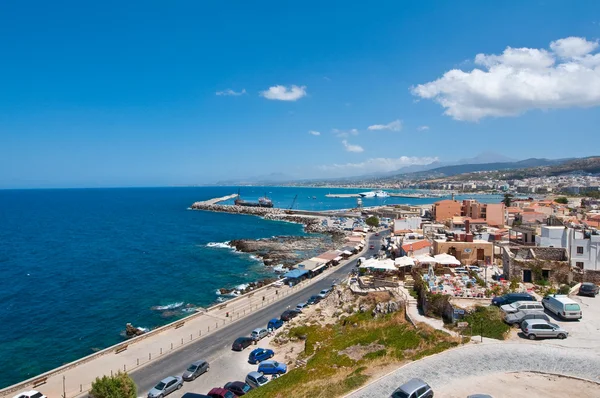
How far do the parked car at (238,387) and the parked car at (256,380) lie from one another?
0.98 ft

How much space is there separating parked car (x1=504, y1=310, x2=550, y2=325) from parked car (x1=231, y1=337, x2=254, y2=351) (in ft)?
46.1

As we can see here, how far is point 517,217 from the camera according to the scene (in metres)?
53.1

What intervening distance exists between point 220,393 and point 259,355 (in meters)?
4.54

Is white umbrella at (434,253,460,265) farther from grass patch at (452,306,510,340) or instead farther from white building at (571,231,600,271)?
grass patch at (452,306,510,340)

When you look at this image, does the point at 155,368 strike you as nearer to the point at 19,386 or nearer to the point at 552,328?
the point at 19,386

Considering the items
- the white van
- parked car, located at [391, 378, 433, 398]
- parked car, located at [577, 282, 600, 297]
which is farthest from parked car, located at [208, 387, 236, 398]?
parked car, located at [577, 282, 600, 297]

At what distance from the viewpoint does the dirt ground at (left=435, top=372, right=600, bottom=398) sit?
35.8 feet

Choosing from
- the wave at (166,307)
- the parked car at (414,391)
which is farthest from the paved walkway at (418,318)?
the wave at (166,307)

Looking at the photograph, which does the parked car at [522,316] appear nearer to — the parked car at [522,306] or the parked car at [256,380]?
the parked car at [522,306]

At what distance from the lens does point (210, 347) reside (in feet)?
74.3

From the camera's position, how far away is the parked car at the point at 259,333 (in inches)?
923

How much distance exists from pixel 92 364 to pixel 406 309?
17.7m

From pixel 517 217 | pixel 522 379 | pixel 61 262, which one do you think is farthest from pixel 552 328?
pixel 61 262

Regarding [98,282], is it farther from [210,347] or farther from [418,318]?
[418,318]
